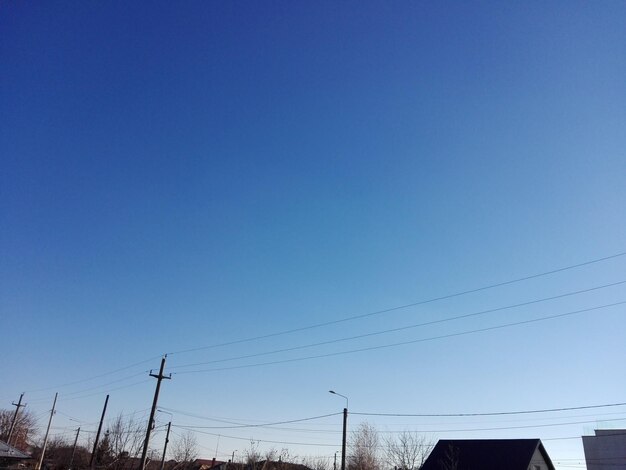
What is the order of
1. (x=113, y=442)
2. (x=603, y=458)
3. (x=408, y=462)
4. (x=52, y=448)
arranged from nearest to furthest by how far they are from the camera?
(x=408, y=462) < (x=113, y=442) < (x=603, y=458) < (x=52, y=448)

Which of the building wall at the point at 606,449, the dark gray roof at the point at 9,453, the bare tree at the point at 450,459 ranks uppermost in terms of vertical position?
the building wall at the point at 606,449

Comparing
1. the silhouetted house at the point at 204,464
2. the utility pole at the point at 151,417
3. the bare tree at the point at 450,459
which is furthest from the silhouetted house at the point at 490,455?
the silhouetted house at the point at 204,464

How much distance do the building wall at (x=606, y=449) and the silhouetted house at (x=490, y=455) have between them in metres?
26.4

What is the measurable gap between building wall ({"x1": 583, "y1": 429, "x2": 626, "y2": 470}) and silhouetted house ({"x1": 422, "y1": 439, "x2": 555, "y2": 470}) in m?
26.4

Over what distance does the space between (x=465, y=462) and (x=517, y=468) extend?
15.1 feet

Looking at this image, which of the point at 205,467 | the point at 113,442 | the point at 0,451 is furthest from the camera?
the point at 205,467

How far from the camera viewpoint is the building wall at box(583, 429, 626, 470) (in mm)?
54844

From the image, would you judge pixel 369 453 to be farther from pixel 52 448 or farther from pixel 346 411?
pixel 52 448

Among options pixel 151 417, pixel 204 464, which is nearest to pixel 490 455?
pixel 151 417

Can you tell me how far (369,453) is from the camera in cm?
5856

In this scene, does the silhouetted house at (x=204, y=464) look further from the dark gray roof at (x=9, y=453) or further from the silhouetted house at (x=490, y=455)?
the silhouetted house at (x=490, y=455)

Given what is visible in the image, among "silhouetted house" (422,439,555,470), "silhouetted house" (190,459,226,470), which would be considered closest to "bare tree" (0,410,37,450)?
"silhouetted house" (190,459,226,470)

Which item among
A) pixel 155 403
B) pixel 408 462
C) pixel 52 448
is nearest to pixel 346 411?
pixel 155 403

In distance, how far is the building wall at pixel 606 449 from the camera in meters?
54.8
